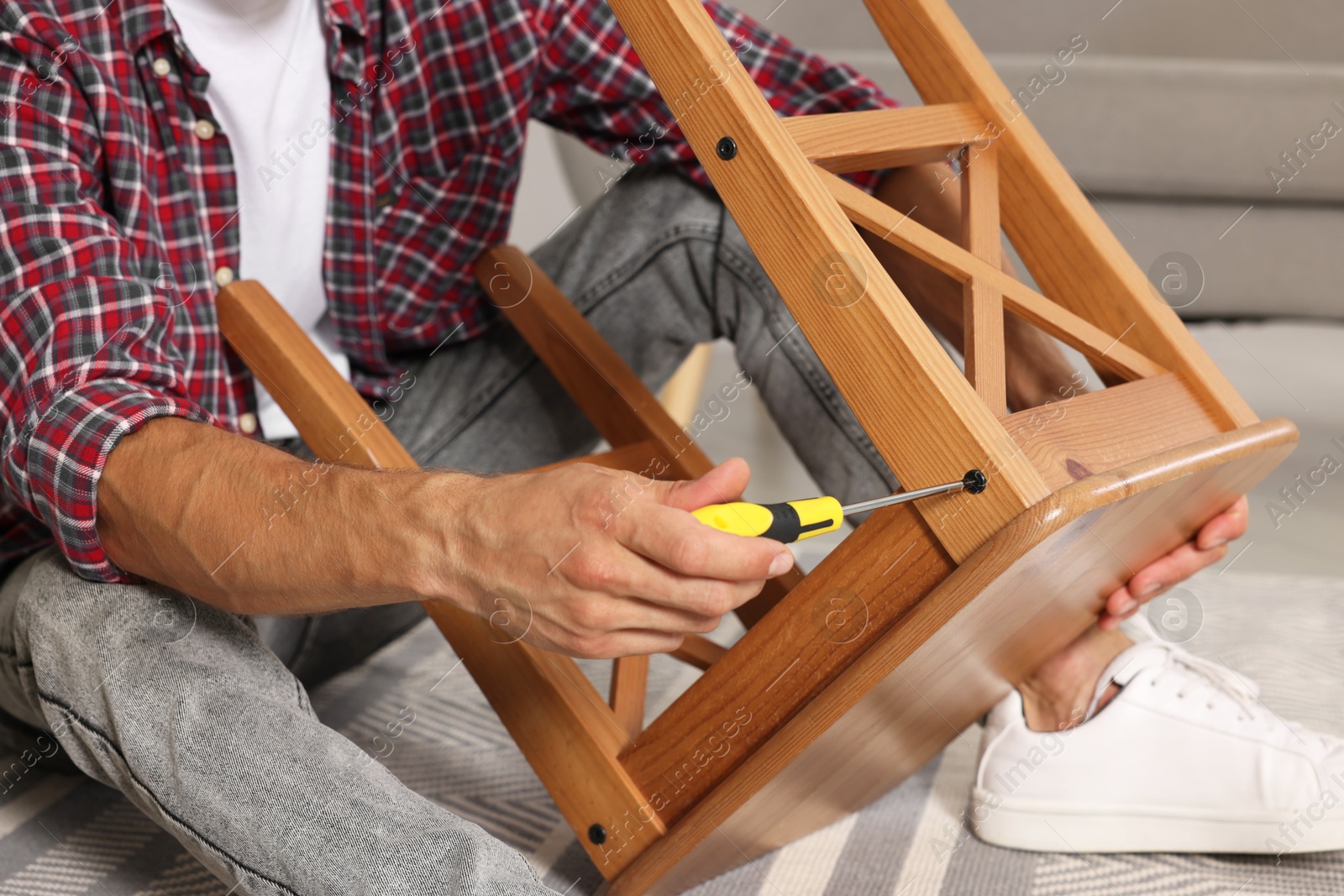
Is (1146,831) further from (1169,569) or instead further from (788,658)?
(788,658)

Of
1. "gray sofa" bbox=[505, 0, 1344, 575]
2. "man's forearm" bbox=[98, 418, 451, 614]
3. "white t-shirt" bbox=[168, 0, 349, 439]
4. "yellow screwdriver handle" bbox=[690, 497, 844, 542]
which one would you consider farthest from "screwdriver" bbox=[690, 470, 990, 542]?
"gray sofa" bbox=[505, 0, 1344, 575]

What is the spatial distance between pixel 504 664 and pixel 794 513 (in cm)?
24

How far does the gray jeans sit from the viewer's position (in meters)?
0.49

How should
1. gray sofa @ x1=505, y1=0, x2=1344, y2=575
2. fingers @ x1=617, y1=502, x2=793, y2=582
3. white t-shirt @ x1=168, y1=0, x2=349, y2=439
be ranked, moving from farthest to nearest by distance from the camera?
gray sofa @ x1=505, y1=0, x2=1344, y2=575, white t-shirt @ x1=168, y1=0, x2=349, y2=439, fingers @ x1=617, y1=502, x2=793, y2=582

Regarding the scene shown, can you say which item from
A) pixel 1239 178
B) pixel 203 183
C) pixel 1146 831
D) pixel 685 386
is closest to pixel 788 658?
pixel 1146 831

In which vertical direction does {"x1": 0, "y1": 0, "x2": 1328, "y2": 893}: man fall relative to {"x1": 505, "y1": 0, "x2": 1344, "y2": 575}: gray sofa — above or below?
above

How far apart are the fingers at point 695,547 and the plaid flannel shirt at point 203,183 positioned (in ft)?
0.91

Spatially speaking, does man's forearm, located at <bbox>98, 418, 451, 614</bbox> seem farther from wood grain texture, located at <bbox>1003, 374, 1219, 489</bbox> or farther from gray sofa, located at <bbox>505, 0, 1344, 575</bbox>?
gray sofa, located at <bbox>505, 0, 1344, 575</bbox>

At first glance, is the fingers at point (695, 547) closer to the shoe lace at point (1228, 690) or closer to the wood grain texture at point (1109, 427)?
the wood grain texture at point (1109, 427)

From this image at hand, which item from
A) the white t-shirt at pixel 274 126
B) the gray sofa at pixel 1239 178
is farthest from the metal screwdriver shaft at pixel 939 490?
the gray sofa at pixel 1239 178

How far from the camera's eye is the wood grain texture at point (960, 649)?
45 centimetres

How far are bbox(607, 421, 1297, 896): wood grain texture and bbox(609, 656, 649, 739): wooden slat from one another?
96 millimetres

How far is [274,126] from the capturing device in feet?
2.47

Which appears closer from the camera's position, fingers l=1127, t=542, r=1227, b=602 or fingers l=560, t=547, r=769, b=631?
fingers l=560, t=547, r=769, b=631
